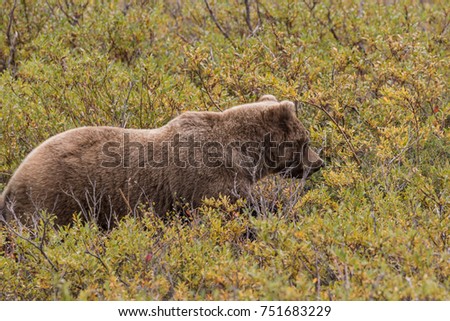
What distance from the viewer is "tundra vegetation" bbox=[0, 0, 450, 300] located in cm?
508

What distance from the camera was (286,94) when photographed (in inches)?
297

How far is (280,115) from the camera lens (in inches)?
275

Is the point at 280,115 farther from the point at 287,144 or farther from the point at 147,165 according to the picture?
the point at 147,165

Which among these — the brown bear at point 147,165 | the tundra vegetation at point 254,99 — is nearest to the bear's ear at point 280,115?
the brown bear at point 147,165

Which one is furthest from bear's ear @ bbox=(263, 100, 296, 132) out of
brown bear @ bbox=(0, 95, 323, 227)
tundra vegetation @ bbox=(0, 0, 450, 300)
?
tundra vegetation @ bbox=(0, 0, 450, 300)

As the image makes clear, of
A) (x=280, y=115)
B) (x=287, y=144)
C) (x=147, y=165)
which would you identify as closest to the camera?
(x=147, y=165)

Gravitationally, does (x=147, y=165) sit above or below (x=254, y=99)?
below

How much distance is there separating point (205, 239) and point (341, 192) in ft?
5.05

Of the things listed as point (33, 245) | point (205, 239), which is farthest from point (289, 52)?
point (33, 245)

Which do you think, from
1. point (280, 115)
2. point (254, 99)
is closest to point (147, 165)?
point (280, 115)

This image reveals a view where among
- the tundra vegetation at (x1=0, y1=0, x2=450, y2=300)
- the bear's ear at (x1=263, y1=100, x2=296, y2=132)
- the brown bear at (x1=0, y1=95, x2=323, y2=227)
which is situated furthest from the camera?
the bear's ear at (x1=263, y1=100, x2=296, y2=132)

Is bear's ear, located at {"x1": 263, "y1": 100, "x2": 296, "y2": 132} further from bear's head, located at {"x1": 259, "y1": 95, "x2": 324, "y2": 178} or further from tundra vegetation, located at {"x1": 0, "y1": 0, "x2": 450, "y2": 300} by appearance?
tundra vegetation, located at {"x1": 0, "y1": 0, "x2": 450, "y2": 300}

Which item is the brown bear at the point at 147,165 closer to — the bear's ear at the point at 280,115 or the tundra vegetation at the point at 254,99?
the bear's ear at the point at 280,115

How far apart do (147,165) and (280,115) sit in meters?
1.41
